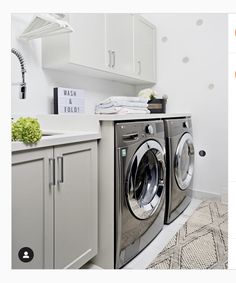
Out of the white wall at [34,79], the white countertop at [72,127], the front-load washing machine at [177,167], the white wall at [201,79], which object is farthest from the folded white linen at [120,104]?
the white wall at [201,79]

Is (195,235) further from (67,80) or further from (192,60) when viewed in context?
(192,60)

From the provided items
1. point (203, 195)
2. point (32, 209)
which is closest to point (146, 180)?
point (32, 209)

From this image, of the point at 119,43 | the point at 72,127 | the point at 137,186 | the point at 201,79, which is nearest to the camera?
the point at 72,127

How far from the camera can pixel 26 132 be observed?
100 cm

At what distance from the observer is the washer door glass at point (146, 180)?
150cm

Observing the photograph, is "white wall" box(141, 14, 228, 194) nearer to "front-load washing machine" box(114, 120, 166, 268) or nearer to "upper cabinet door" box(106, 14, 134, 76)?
"upper cabinet door" box(106, 14, 134, 76)

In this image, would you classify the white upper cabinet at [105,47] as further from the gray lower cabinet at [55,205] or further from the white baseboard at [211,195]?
the white baseboard at [211,195]

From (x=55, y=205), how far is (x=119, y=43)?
1647mm

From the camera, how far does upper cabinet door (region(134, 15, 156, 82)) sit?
2.53 meters

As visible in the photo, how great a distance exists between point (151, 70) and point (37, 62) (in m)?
1.40

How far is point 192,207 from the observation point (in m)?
2.51

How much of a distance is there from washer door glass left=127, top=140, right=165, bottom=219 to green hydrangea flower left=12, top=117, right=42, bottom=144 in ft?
2.08

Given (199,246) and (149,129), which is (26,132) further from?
(199,246)
